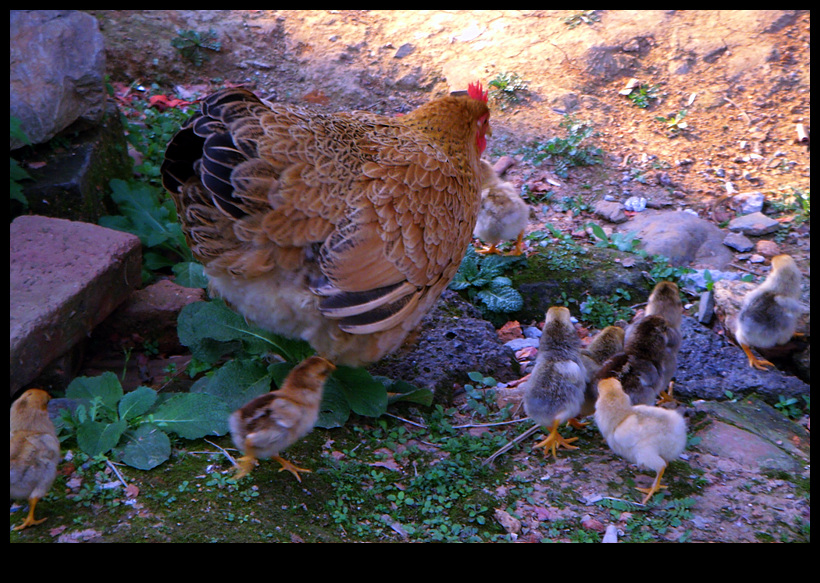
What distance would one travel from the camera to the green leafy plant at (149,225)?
17.6 feet

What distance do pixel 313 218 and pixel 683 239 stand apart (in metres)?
3.91

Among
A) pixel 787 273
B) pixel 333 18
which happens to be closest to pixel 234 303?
pixel 787 273

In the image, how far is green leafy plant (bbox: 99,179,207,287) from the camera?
5.37 m

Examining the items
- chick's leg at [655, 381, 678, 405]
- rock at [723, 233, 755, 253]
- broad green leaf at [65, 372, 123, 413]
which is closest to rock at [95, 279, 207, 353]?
broad green leaf at [65, 372, 123, 413]

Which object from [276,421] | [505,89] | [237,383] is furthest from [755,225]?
[276,421]

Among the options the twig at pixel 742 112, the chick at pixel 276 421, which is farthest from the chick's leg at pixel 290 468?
the twig at pixel 742 112

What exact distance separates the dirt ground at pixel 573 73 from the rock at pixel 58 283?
3.54m

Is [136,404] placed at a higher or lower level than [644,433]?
lower

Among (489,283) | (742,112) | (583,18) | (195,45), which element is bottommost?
(489,283)

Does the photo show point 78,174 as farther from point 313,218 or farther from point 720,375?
point 720,375

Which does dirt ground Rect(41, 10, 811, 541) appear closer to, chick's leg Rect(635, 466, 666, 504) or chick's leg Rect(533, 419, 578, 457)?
chick's leg Rect(533, 419, 578, 457)

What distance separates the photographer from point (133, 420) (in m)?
3.40

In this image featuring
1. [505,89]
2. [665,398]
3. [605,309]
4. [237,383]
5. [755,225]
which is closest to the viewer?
[237,383]

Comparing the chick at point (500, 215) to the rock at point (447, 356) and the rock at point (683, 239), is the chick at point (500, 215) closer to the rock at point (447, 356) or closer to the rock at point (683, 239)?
the rock at point (447, 356)
